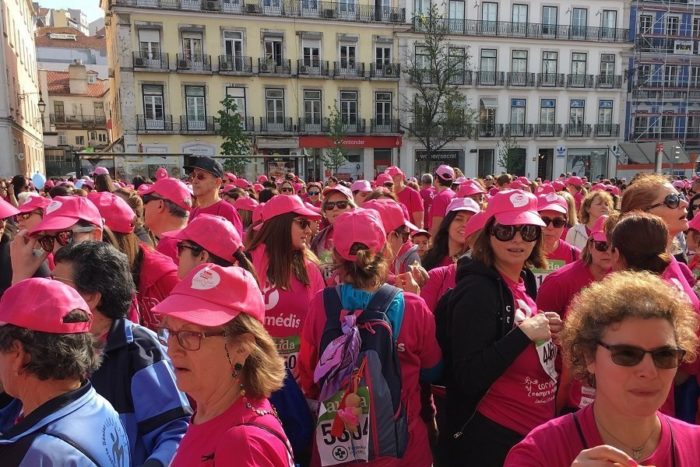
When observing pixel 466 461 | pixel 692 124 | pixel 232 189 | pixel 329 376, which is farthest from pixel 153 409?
pixel 692 124

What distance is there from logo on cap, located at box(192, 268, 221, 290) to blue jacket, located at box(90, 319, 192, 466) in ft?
1.95

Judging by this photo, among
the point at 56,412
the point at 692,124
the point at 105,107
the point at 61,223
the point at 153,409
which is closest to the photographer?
the point at 56,412

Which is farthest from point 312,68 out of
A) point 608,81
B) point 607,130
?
point 607,130

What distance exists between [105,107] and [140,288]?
67.7 m

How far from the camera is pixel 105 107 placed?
63.3 meters

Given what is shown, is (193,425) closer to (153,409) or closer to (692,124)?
(153,409)

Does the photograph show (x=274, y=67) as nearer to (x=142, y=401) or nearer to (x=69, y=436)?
(x=142, y=401)

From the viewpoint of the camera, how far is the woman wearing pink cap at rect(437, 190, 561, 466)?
2527 millimetres

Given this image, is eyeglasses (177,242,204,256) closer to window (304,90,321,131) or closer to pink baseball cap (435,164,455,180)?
pink baseball cap (435,164,455,180)

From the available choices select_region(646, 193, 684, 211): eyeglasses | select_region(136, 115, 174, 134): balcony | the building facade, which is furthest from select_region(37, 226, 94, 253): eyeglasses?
select_region(136, 115, 174, 134): balcony

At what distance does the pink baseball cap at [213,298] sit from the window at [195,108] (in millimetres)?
32123

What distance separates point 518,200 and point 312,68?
33.1 meters

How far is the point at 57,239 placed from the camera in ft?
11.3

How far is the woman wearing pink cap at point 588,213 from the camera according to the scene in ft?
18.5
